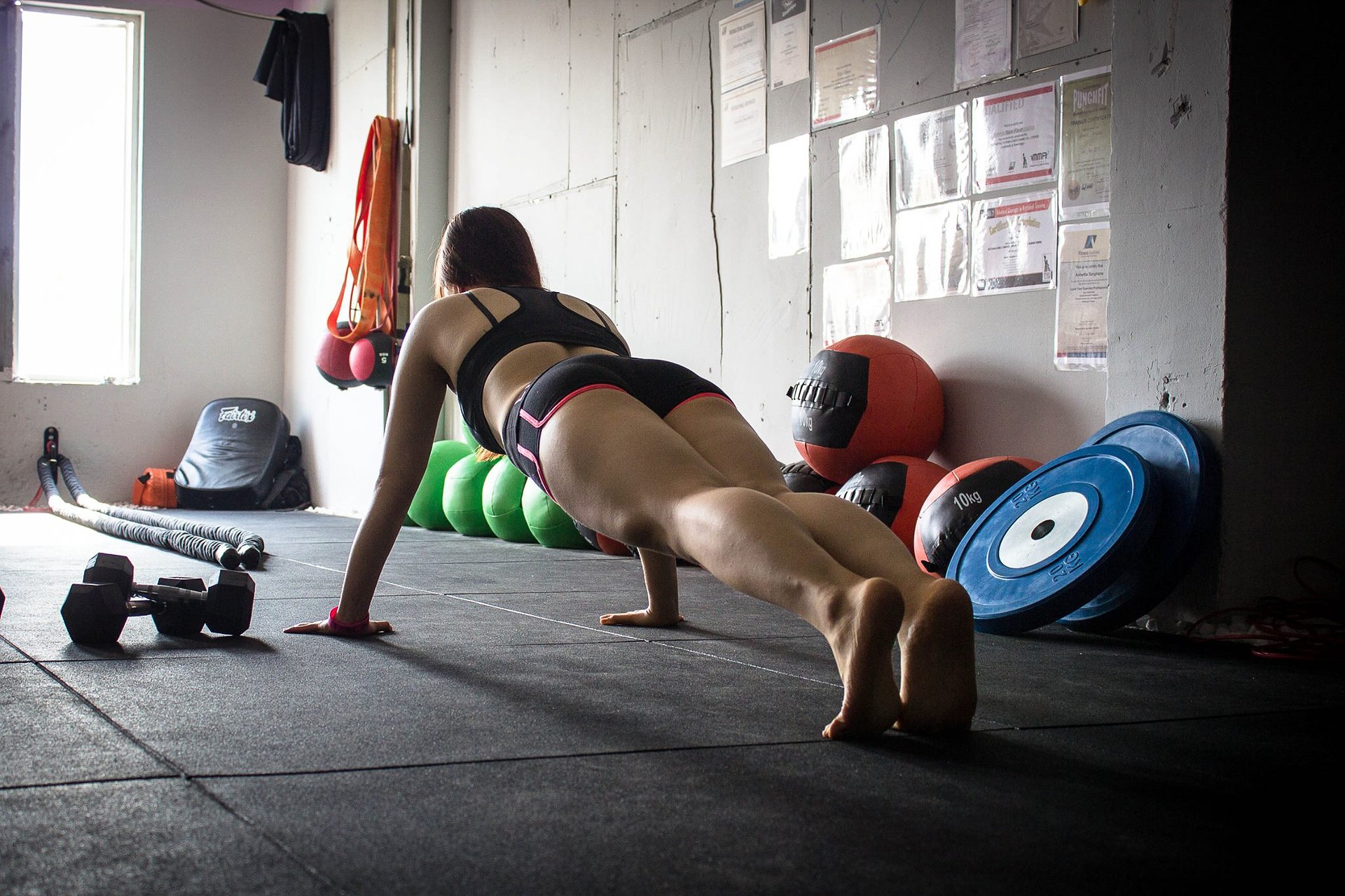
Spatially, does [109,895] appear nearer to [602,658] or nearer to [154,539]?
[602,658]

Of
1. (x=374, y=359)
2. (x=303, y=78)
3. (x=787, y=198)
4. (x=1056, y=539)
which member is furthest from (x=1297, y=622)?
(x=303, y=78)

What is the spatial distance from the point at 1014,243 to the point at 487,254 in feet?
5.76

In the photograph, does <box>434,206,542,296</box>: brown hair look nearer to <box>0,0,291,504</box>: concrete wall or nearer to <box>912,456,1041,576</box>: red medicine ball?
<box>912,456,1041,576</box>: red medicine ball

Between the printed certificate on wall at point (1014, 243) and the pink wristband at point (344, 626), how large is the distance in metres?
2.09

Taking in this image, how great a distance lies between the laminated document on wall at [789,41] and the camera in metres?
4.28

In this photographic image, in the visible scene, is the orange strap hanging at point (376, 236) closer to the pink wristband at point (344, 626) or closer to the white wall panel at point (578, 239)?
the white wall panel at point (578, 239)

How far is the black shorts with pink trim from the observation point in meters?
1.89

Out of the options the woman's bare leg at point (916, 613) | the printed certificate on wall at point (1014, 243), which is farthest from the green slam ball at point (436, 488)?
the woman's bare leg at point (916, 613)

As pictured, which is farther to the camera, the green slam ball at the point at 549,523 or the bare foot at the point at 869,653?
the green slam ball at the point at 549,523

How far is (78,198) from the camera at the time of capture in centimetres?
811

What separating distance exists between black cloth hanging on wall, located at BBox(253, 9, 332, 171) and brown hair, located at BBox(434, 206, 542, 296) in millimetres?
6145

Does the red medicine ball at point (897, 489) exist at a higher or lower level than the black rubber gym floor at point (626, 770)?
higher

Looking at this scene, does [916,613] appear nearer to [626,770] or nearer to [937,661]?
[937,661]

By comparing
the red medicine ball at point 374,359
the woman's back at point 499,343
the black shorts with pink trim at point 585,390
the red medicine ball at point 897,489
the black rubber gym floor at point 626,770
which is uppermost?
the red medicine ball at point 374,359
